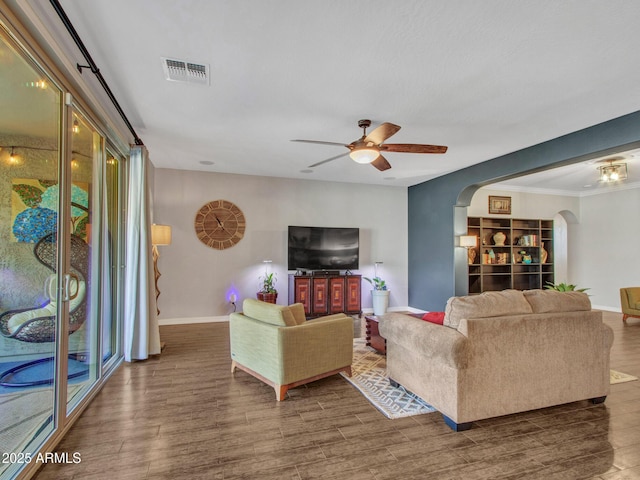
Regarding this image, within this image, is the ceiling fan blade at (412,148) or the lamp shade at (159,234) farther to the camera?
the lamp shade at (159,234)

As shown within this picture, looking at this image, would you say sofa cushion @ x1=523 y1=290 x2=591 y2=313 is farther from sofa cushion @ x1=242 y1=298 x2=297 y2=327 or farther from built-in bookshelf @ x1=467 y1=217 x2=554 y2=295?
built-in bookshelf @ x1=467 y1=217 x2=554 y2=295

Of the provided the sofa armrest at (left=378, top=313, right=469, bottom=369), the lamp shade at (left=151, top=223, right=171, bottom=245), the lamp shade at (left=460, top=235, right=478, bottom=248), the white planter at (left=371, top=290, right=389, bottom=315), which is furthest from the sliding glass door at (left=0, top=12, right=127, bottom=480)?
the lamp shade at (left=460, top=235, right=478, bottom=248)

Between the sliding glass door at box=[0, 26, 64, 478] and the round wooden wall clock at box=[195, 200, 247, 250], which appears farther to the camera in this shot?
the round wooden wall clock at box=[195, 200, 247, 250]

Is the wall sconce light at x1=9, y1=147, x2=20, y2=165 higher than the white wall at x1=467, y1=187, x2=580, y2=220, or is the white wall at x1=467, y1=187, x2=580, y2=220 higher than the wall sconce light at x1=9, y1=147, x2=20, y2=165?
the white wall at x1=467, y1=187, x2=580, y2=220

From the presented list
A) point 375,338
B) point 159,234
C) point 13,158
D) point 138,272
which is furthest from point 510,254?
point 13,158

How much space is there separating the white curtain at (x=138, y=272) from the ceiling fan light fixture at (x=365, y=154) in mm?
2586

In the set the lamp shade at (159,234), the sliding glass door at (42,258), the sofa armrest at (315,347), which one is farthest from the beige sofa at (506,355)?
the lamp shade at (159,234)

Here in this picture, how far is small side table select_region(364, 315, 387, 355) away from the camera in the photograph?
406 centimetres

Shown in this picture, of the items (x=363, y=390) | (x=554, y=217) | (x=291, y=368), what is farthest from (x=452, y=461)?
(x=554, y=217)

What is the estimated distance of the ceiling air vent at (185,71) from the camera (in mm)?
2549

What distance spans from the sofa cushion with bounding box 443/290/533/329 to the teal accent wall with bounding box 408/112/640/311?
2446 millimetres

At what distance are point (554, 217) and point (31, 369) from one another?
31.8 ft

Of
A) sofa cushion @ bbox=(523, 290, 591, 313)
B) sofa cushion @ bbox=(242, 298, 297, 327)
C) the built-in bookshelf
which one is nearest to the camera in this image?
sofa cushion @ bbox=(523, 290, 591, 313)

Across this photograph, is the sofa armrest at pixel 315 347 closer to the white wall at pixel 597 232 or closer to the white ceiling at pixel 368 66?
the white ceiling at pixel 368 66
